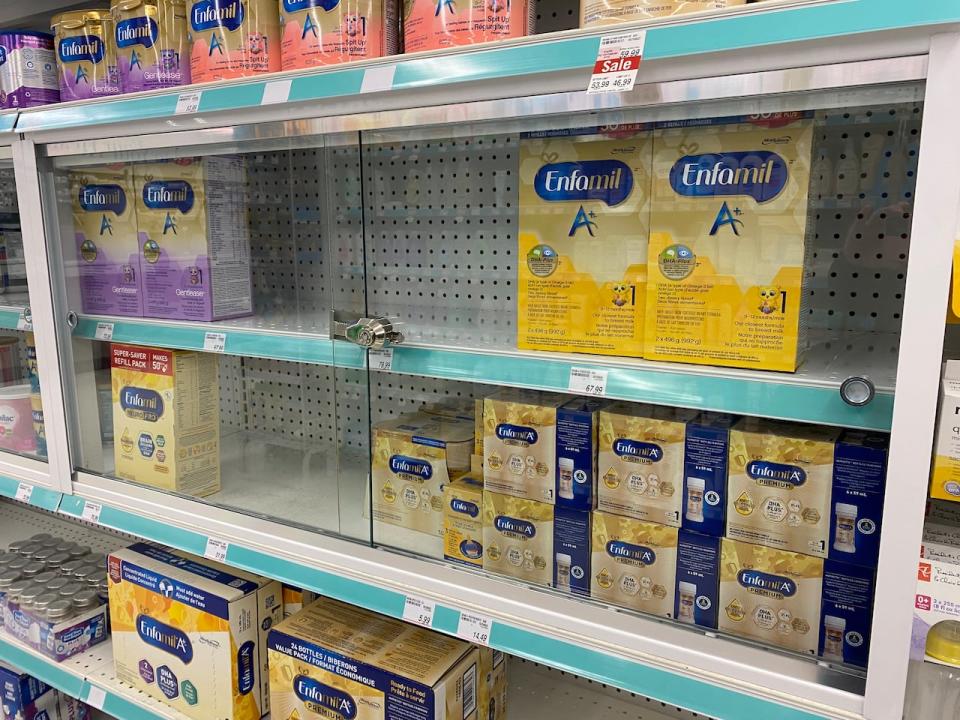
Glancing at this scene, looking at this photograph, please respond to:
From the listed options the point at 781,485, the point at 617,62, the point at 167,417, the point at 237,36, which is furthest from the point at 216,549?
the point at 617,62

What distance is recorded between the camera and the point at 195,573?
1.74m

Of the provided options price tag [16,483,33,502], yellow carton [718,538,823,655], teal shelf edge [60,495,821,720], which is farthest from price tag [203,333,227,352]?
yellow carton [718,538,823,655]

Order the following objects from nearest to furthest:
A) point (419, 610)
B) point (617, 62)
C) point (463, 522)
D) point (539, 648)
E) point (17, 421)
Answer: point (617, 62) → point (539, 648) → point (419, 610) → point (463, 522) → point (17, 421)

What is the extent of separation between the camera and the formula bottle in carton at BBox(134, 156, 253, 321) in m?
1.73

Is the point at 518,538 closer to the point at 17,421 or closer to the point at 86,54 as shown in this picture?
the point at 86,54

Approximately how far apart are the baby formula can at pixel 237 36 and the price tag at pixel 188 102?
61mm

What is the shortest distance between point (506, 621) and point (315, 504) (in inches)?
24.9

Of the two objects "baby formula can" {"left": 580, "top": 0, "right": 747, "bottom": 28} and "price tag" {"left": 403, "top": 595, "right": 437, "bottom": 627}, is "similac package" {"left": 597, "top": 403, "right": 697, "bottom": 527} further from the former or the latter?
"baby formula can" {"left": 580, "top": 0, "right": 747, "bottom": 28}

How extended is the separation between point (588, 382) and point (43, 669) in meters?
1.85

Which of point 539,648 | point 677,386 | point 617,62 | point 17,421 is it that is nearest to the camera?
point 617,62

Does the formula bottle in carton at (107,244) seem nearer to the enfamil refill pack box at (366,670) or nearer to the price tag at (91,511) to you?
the price tag at (91,511)

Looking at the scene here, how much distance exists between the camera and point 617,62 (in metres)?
0.97

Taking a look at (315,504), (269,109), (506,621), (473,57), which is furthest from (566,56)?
(315,504)

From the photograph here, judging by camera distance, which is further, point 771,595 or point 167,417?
point 167,417
